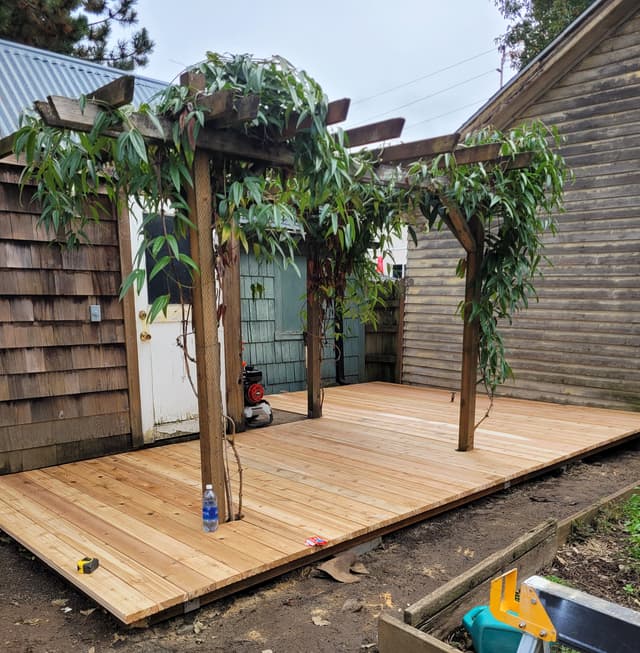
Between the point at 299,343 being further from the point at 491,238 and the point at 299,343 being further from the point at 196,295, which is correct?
the point at 196,295

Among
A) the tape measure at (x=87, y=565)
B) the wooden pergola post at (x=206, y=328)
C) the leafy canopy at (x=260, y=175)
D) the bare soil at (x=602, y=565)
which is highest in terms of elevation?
the leafy canopy at (x=260, y=175)

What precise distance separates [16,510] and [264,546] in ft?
4.88

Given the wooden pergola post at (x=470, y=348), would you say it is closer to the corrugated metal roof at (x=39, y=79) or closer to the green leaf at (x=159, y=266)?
the green leaf at (x=159, y=266)

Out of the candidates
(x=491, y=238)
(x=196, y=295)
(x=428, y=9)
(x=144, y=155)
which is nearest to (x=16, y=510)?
(x=196, y=295)

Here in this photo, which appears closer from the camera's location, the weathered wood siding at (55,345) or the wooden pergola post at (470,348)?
the weathered wood siding at (55,345)

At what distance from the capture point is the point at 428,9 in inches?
921

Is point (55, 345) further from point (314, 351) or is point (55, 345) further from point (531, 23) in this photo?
point (531, 23)

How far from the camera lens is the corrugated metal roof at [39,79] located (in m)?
4.16

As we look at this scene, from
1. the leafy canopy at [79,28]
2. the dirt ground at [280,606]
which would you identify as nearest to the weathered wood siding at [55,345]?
the dirt ground at [280,606]

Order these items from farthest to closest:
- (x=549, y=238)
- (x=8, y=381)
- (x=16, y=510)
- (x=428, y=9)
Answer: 1. (x=428, y=9)
2. (x=549, y=238)
3. (x=8, y=381)
4. (x=16, y=510)

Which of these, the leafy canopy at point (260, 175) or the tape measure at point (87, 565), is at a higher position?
the leafy canopy at point (260, 175)

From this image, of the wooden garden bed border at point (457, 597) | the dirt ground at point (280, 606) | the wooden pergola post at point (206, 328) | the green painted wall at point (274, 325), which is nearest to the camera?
the wooden garden bed border at point (457, 597)

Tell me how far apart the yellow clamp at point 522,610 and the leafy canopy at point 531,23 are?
44.3 ft

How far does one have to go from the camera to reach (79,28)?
8719 millimetres
